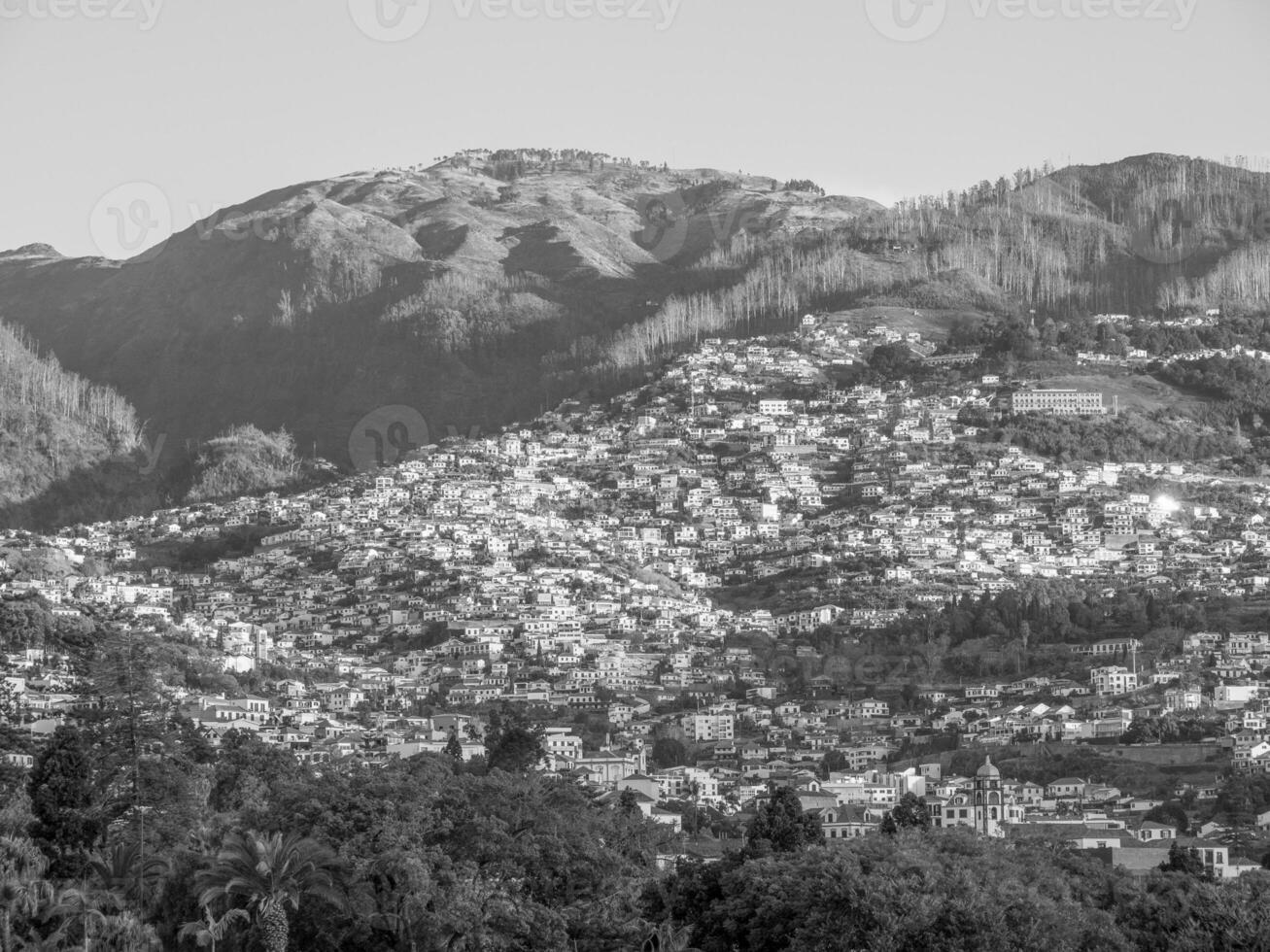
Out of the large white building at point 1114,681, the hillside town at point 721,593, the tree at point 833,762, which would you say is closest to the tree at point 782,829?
the hillside town at point 721,593

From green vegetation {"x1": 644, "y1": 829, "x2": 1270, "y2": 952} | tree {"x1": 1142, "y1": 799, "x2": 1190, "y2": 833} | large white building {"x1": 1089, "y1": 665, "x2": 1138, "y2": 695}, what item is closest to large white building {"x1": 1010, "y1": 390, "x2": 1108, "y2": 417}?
large white building {"x1": 1089, "y1": 665, "x2": 1138, "y2": 695}

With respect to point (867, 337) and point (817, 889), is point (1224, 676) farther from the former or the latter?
point (867, 337)

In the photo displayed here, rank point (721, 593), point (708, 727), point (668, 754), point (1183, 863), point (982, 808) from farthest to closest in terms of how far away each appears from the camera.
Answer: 1. point (721, 593)
2. point (708, 727)
3. point (668, 754)
4. point (982, 808)
5. point (1183, 863)

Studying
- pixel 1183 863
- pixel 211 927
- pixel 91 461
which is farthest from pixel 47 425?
pixel 211 927

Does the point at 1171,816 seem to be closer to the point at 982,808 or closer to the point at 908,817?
the point at 982,808

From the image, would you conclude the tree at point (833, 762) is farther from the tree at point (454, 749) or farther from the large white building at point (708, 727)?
the tree at point (454, 749)

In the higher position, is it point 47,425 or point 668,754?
point 47,425

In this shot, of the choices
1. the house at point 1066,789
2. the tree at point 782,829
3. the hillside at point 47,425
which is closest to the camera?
the tree at point 782,829
